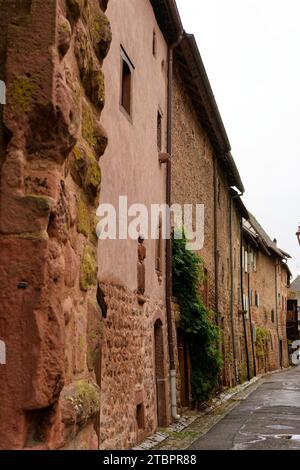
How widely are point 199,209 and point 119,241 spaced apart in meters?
8.01

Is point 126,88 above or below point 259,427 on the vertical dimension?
above

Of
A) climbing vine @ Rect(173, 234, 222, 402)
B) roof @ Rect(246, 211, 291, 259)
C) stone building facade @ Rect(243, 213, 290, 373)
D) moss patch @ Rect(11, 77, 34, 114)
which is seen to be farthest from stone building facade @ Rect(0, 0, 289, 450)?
roof @ Rect(246, 211, 291, 259)

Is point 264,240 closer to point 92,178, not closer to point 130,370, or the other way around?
point 130,370

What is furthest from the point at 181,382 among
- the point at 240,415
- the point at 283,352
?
the point at 283,352

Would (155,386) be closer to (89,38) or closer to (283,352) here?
(89,38)

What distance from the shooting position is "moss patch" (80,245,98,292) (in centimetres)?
273

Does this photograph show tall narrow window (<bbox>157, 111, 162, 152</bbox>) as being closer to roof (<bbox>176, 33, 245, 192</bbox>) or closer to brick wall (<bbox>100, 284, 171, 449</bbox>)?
roof (<bbox>176, 33, 245, 192</bbox>)

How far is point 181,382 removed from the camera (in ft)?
44.2

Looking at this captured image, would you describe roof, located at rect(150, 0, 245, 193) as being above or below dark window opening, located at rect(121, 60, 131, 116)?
above

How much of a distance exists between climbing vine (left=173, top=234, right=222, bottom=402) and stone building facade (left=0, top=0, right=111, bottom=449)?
10608mm

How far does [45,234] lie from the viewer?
224 cm

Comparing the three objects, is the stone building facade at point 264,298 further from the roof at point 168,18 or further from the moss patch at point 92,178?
the moss patch at point 92,178

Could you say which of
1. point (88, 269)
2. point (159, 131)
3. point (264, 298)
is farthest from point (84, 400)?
point (264, 298)

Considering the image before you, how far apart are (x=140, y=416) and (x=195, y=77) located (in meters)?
8.66
